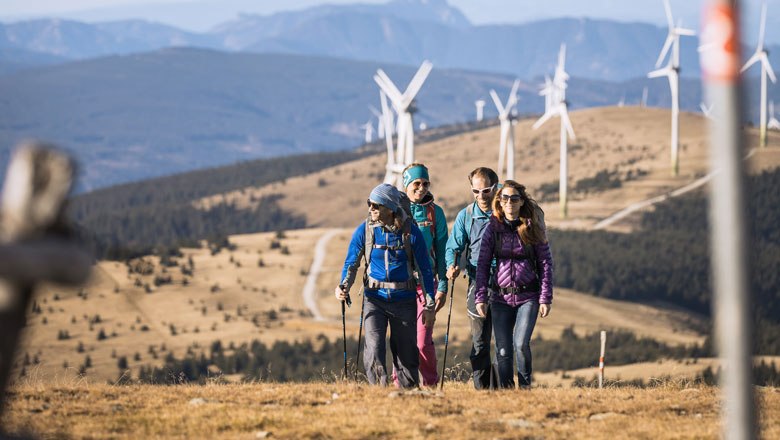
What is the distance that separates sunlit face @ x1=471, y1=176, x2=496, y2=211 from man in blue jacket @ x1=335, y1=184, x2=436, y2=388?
3.13ft

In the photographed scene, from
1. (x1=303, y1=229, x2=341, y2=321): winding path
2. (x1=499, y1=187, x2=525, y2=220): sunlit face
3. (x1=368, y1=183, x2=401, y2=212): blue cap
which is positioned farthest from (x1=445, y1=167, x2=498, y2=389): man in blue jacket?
(x1=303, y1=229, x2=341, y2=321): winding path

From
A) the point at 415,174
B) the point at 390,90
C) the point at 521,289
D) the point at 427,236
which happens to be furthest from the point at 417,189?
the point at 390,90

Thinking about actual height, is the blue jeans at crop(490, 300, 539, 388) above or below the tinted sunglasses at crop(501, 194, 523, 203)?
below

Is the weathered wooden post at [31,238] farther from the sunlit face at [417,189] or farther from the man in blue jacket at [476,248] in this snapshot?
the sunlit face at [417,189]

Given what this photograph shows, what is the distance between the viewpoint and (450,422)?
35.8 ft

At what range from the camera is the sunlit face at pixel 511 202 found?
13.1 metres

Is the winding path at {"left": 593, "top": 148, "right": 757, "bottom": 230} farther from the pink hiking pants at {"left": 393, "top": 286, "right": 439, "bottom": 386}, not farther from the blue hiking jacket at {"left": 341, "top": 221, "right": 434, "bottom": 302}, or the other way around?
the blue hiking jacket at {"left": 341, "top": 221, "right": 434, "bottom": 302}

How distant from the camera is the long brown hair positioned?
13.2 metres

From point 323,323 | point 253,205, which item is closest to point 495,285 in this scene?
point 323,323

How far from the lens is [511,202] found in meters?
13.1

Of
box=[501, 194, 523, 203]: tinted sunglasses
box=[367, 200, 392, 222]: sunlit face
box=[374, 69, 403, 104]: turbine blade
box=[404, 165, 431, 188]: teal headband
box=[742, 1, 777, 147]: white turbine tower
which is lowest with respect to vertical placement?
box=[367, 200, 392, 222]: sunlit face

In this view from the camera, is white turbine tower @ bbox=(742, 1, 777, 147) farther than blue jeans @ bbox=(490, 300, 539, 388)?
Yes

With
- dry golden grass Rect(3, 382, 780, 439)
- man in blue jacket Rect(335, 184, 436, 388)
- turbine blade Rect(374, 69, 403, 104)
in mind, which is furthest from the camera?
turbine blade Rect(374, 69, 403, 104)

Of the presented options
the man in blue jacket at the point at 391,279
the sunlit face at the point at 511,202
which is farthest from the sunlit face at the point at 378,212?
the sunlit face at the point at 511,202
